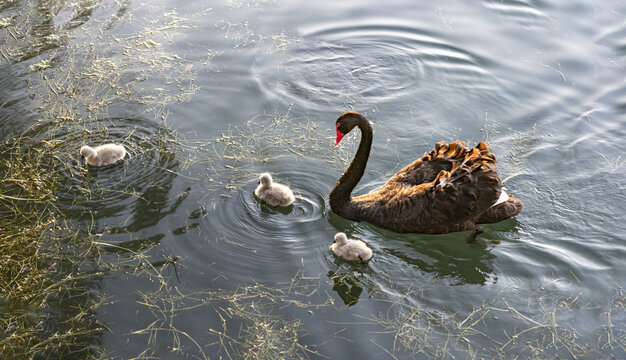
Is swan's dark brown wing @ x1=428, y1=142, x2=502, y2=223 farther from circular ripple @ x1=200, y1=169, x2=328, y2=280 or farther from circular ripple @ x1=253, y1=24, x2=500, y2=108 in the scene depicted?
circular ripple @ x1=253, y1=24, x2=500, y2=108

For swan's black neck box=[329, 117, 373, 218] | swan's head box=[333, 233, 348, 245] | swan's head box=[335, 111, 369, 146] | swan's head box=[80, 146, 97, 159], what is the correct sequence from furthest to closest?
swan's head box=[80, 146, 97, 159], swan's black neck box=[329, 117, 373, 218], swan's head box=[335, 111, 369, 146], swan's head box=[333, 233, 348, 245]

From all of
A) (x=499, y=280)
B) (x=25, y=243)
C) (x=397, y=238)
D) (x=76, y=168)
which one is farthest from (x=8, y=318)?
(x=499, y=280)

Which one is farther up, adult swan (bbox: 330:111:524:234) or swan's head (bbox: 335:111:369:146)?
swan's head (bbox: 335:111:369:146)

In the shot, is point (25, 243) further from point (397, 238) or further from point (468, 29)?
point (468, 29)

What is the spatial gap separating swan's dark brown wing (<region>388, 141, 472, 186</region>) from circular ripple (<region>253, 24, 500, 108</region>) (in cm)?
174

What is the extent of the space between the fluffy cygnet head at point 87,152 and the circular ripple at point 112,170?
164mm

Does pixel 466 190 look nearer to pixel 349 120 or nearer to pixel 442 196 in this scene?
pixel 442 196

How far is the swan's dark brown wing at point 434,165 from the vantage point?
5.38 metres

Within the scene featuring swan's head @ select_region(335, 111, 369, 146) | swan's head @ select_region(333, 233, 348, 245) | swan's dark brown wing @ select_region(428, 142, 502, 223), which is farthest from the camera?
swan's head @ select_region(335, 111, 369, 146)

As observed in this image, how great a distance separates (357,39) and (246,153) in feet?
9.42

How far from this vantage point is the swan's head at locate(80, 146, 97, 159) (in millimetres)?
5699

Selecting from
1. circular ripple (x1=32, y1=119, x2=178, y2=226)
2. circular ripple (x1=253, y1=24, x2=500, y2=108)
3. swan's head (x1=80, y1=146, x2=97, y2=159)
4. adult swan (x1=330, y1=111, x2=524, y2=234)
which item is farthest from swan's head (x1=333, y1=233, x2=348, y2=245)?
swan's head (x1=80, y1=146, x2=97, y2=159)

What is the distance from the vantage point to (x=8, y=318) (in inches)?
176

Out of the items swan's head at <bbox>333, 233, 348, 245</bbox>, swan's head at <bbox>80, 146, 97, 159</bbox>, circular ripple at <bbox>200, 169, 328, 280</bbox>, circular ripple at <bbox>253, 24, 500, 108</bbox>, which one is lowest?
circular ripple at <bbox>200, 169, 328, 280</bbox>
